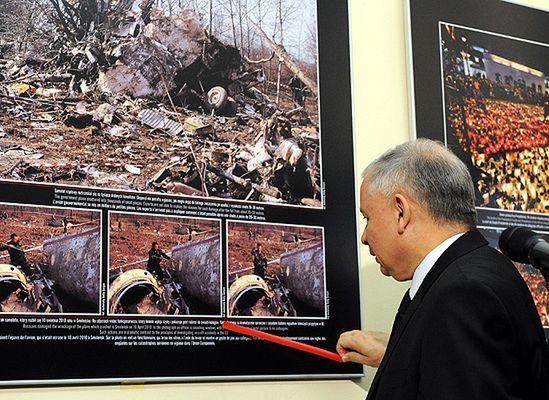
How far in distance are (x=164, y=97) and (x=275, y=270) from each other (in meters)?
0.42

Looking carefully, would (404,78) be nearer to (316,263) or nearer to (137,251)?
(316,263)

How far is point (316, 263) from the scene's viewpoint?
1920 millimetres

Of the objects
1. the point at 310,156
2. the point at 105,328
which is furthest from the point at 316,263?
the point at 105,328

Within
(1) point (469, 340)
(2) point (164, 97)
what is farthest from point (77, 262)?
(1) point (469, 340)

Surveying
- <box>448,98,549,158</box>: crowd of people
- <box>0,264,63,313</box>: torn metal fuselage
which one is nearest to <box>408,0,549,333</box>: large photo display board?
<box>448,98,549,158</box>: crowd of people

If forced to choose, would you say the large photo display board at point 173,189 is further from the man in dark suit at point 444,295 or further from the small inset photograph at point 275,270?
the man in dark suit at point 444,295

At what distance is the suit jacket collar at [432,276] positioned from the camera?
145 cm

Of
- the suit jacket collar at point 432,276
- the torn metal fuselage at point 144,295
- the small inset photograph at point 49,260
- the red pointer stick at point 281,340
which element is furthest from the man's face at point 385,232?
the small inset photograph at point 49,260

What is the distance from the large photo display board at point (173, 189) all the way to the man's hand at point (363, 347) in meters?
0.06

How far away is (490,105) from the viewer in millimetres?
2262

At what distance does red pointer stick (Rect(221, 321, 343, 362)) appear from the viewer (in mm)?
1768

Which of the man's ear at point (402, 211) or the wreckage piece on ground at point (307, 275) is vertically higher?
the man's ear at point (402, 211)

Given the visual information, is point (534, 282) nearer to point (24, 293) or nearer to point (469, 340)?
point (469, 340)

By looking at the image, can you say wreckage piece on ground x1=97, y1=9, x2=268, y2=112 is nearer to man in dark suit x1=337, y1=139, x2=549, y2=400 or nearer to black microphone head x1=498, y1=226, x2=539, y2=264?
man in dark suit x1=337, y1=139, x2=549, y2=400
